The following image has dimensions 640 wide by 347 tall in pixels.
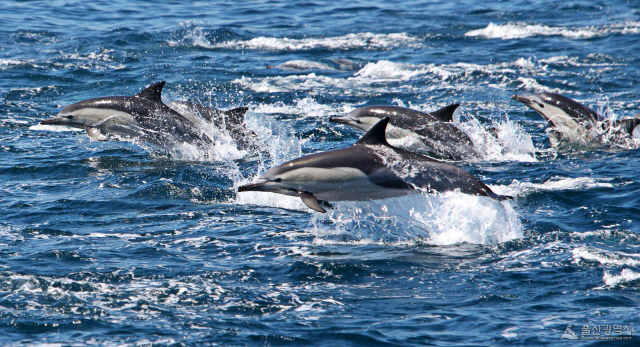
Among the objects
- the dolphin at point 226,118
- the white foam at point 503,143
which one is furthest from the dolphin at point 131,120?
the white foam at point 503,143

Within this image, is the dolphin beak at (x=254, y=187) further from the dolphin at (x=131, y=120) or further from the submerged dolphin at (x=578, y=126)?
the submerged dolphin at (x=578, y=126)

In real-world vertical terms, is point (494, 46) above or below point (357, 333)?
above

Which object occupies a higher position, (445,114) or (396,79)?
(445,114)

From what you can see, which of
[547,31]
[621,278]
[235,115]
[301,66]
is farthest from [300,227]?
[547,31]

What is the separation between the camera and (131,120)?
48.5ft

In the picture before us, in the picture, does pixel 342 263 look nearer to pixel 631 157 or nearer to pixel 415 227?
pixel 415 227

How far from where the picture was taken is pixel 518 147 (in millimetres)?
15195

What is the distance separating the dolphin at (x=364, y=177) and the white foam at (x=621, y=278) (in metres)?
1.87

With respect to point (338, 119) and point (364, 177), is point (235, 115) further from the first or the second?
point (364, 177)

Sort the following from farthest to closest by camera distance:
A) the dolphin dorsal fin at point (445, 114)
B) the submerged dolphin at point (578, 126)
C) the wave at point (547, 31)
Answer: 1. the wave at point (547, 31)
2. the submerged dolphin at point (578, 126)
3. the dolphin dorsal fin at point (445, 114)

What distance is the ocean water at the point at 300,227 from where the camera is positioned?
26.4 ft

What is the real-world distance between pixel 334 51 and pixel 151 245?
1749 cm

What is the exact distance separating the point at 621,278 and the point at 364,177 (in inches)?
130

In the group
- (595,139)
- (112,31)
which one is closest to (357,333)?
(595,139)
